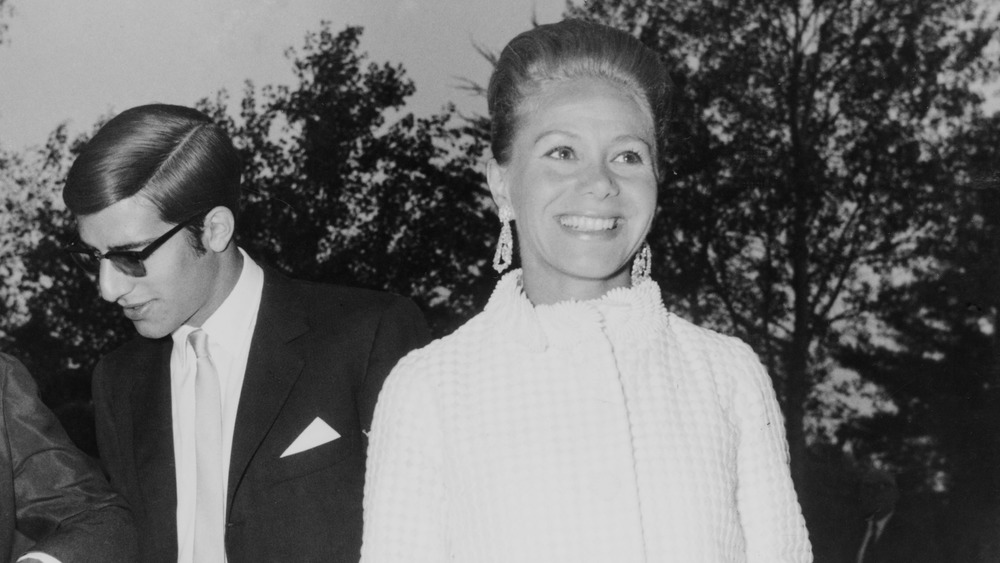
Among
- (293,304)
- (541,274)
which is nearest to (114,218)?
(293,304)

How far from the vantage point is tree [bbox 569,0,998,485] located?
197 inches

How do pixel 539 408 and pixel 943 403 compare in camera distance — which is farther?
pixel 943 403

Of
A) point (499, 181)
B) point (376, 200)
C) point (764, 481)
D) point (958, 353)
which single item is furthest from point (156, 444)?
point (958, 353)

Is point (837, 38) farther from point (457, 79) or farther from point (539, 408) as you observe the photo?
point (539, 408)

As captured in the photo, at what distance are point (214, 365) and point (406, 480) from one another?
2.81 ft

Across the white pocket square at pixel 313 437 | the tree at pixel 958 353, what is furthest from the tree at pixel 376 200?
the white pocket square at pixel 313 437

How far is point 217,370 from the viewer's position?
2271 mm

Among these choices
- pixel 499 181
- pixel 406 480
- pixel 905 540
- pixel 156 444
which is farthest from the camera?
pixel 905 540

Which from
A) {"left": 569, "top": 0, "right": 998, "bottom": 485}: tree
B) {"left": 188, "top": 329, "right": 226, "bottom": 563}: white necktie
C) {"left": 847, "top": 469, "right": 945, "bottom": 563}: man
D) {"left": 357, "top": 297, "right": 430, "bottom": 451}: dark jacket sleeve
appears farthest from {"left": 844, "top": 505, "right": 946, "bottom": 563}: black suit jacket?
{"left": 188, "top": 329, "right": 226, "bottom": 563}: white necktie

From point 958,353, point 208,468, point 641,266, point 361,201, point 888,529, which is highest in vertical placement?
point 361,201

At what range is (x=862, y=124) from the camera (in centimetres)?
509

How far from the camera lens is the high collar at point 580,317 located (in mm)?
1691

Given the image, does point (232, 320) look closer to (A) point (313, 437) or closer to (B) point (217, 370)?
(B) point (217, 370)

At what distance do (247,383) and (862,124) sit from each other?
12.7ft
